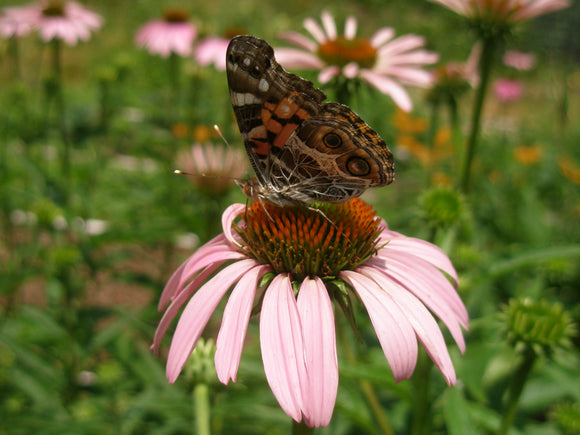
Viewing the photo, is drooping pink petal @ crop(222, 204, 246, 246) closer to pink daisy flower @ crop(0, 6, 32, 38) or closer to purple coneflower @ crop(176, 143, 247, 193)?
purple coneflower @ crop(176, 143, 247, 193)

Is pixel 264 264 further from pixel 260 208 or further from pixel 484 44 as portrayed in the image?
pixel 484 44

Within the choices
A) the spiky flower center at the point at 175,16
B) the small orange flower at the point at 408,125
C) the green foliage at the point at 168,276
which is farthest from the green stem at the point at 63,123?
the small orange flower at the point at 408,125

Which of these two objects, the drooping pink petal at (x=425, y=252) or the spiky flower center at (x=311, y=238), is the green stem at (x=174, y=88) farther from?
the drooping pink petal at (x=425, y=252)

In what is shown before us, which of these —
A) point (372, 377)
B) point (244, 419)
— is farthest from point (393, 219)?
point (372, 377)

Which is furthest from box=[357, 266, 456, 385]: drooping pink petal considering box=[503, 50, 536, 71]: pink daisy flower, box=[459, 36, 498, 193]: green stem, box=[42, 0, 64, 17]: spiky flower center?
box=[503, 50, 536, 71]: pink daisy flower

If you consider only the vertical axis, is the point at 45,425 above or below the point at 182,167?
below

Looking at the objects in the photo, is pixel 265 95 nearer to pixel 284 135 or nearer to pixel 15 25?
pixel 284 135
